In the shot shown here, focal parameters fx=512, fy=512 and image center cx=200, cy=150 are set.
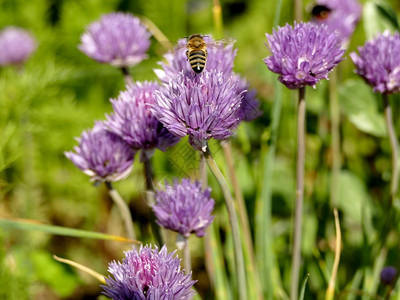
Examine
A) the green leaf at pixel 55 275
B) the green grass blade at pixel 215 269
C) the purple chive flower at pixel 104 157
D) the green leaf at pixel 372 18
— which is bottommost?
the green leaf at pixel 55 275

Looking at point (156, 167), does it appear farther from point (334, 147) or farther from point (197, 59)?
point (197, 59)

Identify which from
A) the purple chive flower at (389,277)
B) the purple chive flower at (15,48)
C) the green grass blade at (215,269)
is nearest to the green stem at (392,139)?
the purple chive flower at (389,277)

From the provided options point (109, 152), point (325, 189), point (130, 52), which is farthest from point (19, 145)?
point (325, 189)

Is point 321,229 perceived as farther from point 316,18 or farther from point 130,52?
point 130,52

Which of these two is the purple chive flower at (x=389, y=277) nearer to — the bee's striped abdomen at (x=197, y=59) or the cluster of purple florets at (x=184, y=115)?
the cluster of purple florets at (x=184, y=115)

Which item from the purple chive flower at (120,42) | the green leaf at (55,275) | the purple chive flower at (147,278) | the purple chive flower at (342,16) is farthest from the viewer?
the green leaf at (55,275)
